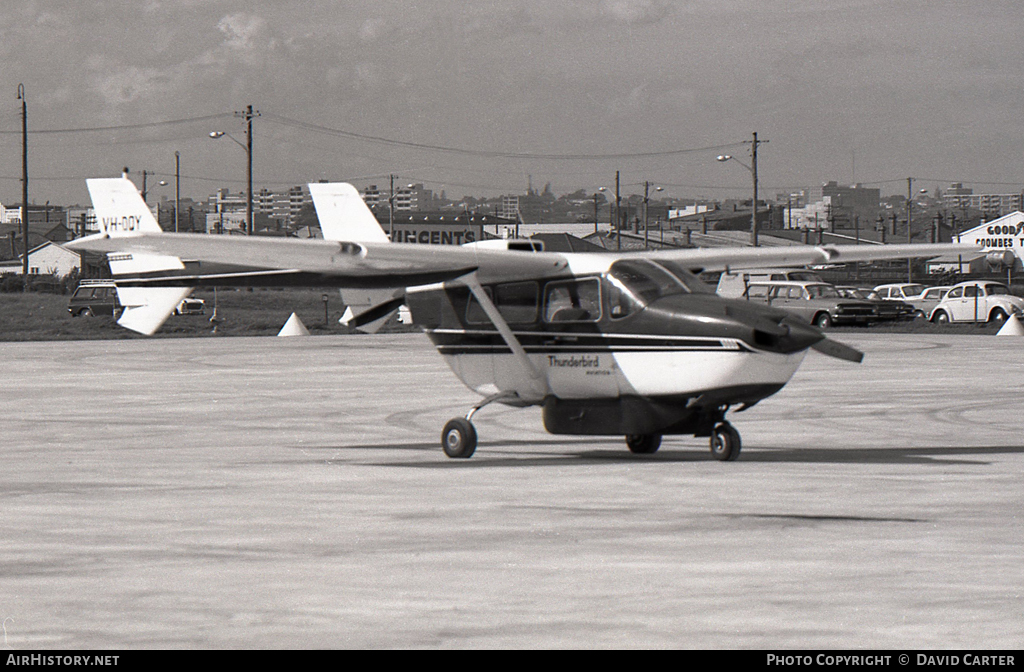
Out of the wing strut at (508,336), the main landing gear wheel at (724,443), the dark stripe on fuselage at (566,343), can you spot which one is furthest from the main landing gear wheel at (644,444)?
the dark stripe on fuselage at (566,343)

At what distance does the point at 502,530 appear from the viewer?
33.0ft

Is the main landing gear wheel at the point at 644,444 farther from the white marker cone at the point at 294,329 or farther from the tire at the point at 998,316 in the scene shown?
the tire at the point at 998,316

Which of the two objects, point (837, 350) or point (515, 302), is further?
point (515, 302)

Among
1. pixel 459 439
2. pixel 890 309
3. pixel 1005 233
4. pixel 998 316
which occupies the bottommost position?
pixel 459 439

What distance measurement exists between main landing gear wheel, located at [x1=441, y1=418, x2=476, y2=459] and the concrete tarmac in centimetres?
23

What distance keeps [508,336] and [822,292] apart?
119ft

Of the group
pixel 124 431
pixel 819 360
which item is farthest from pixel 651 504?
pixel 819 360

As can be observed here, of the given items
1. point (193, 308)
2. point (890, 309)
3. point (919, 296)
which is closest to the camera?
point (890, 309)

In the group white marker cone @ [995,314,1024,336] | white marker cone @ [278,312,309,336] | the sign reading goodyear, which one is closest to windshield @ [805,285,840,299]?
white marker cone @ [995,314,1024,336]

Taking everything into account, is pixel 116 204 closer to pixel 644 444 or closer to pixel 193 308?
pixel 644 444

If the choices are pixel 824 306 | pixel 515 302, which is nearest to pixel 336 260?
pixel 515 302

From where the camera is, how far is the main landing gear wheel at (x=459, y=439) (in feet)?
48.9

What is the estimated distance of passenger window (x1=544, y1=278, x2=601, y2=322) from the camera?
14797 millimetres

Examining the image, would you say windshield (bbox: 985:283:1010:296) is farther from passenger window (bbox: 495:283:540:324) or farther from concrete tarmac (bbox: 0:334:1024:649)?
passenger window (bbox: 495:283:540:324)
